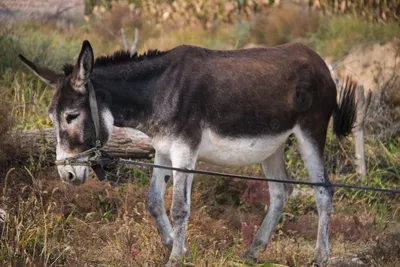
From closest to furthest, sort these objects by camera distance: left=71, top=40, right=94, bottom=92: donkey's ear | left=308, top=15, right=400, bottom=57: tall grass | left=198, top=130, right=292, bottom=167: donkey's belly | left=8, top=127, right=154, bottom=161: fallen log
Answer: left=71, top=40, right=94, bottom=92: donkey's ear → left=198, top=130, right=292, bottom=167: donkey's belly → left=8, top=127, right=154, bottom=161: fallen log → left=308, top=15, right=400, bottom=57: tall grass

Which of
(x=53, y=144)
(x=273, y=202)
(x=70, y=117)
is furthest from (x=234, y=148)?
(x=53, y=144)

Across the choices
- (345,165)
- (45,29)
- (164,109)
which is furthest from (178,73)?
(45,29)

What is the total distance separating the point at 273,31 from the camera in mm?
16375

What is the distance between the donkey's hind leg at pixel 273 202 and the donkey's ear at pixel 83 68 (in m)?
2.15

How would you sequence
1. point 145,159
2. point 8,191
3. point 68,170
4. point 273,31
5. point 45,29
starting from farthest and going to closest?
point 45,29 → point 273,31 → point 145,159 → point 8,191 → point 68,170

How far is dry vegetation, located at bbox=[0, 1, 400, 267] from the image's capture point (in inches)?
243

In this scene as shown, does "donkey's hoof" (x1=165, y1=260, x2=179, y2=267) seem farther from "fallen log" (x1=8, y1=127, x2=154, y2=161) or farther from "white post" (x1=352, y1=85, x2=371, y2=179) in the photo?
"white post" (x1=352, y1=85, x2=371, y2=179)

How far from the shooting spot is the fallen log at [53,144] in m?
8.19

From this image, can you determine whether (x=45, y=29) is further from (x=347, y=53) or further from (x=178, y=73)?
(x=178, y=73)

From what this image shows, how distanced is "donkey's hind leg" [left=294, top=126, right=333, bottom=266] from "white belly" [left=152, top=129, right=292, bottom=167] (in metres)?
0.30

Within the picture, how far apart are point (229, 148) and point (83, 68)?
1395mm

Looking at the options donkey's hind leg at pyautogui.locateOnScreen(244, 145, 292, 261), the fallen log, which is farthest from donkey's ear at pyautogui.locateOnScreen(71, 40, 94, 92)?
the fallen log

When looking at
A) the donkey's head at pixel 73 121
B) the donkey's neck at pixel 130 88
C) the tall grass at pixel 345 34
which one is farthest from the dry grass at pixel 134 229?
the tall grass at pixel 345 34

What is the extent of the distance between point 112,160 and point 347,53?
942 cm
